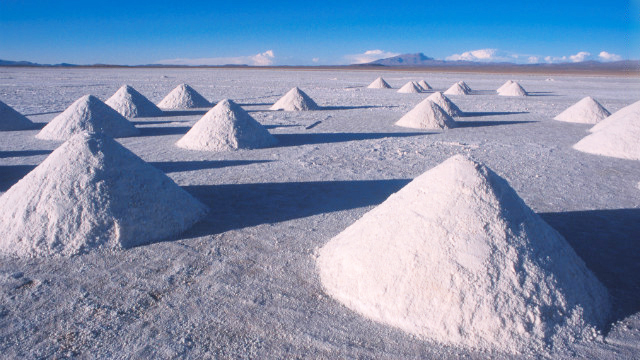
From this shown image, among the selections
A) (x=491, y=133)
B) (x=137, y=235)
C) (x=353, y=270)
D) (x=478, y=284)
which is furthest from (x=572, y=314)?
(x=491, y=133)

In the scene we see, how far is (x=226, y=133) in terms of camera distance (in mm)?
7734

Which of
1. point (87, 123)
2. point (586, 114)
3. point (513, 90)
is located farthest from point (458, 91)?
point (87, 123)

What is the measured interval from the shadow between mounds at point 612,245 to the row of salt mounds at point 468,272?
0.18 m

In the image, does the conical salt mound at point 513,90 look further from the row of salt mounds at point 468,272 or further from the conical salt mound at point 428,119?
the row of salt mounds at point 468,272

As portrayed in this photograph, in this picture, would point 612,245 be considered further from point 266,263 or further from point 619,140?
point 619,140

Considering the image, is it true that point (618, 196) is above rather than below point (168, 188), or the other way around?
below

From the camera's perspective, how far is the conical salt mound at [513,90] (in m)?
20.5

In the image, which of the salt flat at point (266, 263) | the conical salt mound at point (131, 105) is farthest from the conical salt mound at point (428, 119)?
the conical salt mound at point (131, 105)

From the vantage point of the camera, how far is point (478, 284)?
8.36 feet

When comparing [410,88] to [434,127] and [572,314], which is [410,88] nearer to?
[434,127]

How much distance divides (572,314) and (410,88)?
66.2 feet

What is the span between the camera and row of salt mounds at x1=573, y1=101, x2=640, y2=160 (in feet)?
23.6

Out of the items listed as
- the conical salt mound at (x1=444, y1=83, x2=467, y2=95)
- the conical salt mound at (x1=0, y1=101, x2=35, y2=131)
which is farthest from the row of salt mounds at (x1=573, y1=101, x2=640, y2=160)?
the conical salt mound at (x1=444, y1=83, x2=467, y2=95)

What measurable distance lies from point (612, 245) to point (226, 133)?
5.87 m
